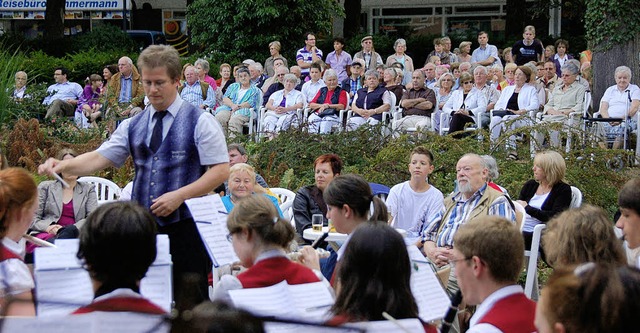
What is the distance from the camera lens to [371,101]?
45.9 feet

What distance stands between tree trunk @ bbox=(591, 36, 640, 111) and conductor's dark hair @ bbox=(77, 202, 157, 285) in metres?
11.5

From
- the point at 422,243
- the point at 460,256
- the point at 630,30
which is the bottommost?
the point at 422,243

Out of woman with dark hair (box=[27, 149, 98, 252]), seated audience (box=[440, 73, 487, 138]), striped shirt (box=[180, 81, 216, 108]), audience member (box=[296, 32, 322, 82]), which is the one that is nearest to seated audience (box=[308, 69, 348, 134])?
seated audience (box=[440, 73, 487, 138])

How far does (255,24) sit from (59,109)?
6656mm

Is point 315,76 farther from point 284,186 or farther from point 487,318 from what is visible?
point 487,318

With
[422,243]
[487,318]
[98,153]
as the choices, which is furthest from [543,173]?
[487,318]

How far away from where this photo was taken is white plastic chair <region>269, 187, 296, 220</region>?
812cm

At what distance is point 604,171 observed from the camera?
9766 millimetres

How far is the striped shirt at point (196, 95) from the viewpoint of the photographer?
15734 millimetres

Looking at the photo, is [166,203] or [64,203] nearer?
[166,203]

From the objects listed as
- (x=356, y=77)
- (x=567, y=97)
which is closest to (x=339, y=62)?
(x=356, y=77)

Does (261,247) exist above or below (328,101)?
below

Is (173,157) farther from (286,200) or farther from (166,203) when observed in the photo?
(286,200)

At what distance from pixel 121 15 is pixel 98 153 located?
30566 millimetres
